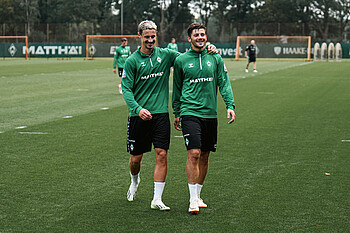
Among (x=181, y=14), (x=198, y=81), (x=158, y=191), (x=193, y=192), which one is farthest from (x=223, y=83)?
(x=181, y=14)

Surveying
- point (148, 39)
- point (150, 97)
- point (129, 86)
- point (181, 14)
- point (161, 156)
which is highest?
point (181, 14)

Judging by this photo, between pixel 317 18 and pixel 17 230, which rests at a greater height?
pixel 317 18

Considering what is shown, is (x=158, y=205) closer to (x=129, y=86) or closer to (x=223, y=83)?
(x=129, y=86)

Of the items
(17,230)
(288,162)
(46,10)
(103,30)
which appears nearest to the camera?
(17,230)

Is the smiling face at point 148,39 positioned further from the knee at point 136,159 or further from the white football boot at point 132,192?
the white football boot at point 132,192

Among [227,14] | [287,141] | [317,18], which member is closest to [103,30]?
[227,14]

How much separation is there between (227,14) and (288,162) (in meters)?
82.0

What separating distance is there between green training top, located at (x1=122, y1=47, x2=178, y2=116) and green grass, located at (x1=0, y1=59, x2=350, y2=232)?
1.07 metres

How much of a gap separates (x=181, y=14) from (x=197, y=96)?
8612cm

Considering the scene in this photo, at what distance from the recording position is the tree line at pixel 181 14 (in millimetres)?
80581

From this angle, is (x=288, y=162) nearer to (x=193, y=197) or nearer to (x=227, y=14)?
(x=193, y=197)

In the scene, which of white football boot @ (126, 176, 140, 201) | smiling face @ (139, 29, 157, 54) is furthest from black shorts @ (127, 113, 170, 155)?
smiling face @ (139, 29, 157, 54)

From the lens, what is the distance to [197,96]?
5.95 meters

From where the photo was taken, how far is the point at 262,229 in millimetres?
5352
